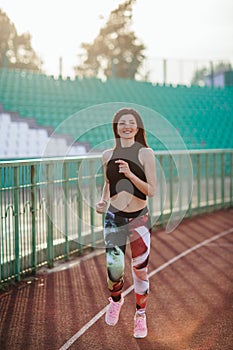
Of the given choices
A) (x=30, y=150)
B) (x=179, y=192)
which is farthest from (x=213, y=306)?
(x=30, y=150)

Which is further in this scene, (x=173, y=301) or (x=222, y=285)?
(x=222, y=285)

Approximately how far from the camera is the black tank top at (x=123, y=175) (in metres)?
5.37

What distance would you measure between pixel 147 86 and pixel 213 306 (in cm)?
2354

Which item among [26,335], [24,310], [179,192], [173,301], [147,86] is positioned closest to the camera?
[26,335]

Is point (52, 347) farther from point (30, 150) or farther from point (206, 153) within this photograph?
point (30, 150)

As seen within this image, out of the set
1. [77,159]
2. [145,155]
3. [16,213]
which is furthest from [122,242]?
[77,159]

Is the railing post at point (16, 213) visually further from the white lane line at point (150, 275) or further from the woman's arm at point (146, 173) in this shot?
the woman's arm at point (146, 173)

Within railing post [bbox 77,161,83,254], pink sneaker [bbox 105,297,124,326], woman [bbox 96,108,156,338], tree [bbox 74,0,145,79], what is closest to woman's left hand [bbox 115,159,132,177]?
woman [bbox 96,108,156,338]

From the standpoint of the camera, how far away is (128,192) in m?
5.41

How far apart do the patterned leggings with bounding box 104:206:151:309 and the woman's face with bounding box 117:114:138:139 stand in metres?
0.62

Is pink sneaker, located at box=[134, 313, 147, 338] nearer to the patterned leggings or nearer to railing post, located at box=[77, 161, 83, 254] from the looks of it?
the patterned leggings

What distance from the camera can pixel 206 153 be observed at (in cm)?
1622

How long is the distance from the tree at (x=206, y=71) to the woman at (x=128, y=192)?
1027 inches

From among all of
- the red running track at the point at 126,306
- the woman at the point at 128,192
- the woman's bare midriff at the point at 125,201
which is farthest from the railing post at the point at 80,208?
the woman's bare midriff at the point at 125,201
